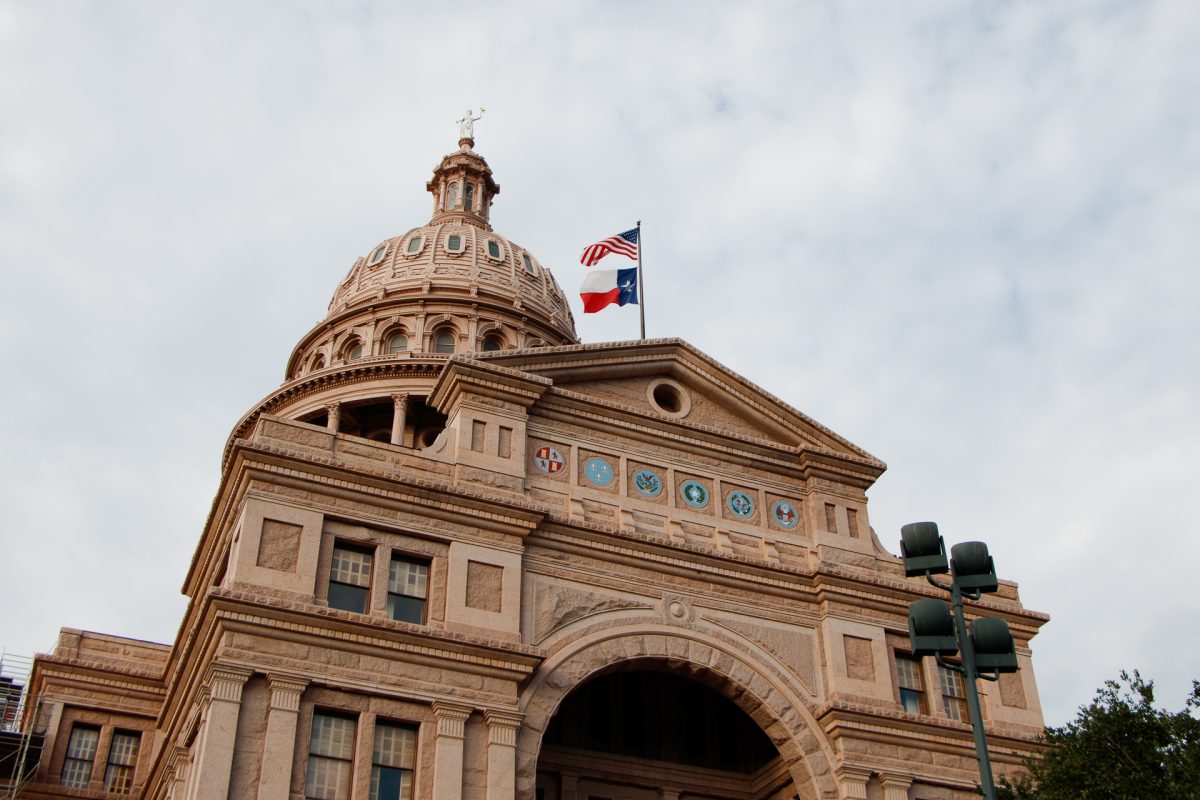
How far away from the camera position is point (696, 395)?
A: 119ft

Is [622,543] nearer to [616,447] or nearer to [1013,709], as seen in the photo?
[616,447]

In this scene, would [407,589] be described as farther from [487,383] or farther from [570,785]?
[570,785]

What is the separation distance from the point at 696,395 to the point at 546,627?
9034mm

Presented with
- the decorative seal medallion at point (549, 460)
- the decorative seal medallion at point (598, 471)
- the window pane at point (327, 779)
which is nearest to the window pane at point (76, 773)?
the window pane at point (327, 779)

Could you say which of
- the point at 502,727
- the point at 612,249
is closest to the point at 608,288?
the point at 612,249

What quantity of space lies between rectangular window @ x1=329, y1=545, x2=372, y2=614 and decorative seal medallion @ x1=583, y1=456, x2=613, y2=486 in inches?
245

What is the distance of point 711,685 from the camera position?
104 feet

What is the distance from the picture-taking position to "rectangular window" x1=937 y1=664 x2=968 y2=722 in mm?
33281

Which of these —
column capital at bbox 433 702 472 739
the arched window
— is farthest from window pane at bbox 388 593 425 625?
the arched window

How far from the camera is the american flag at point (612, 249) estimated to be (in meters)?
41.4

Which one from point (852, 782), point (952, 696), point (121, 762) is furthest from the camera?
point (121, 762)

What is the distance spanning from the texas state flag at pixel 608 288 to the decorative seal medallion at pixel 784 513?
8.98m

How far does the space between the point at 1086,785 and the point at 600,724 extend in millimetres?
13448

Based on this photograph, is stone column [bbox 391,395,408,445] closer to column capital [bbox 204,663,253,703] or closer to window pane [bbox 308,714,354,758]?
window pane [bbox 308,714,354,758]
